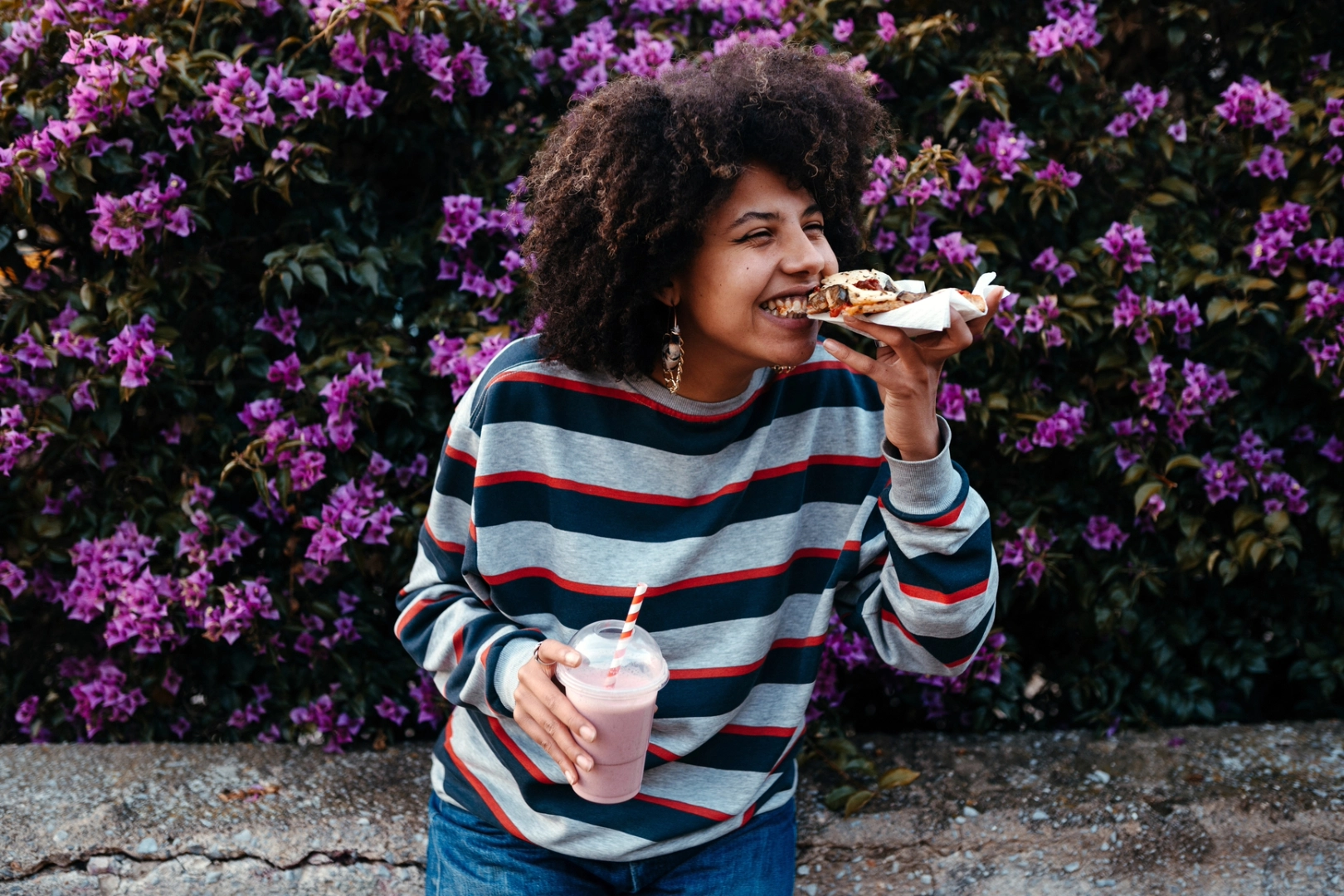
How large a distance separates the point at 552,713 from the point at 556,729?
22mm

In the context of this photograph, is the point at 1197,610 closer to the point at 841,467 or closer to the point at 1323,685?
the point at 1323,685

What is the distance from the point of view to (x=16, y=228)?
8.20 ft

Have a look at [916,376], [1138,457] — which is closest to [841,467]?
[916,376]

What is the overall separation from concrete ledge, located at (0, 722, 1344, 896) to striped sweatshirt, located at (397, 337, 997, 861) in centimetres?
57

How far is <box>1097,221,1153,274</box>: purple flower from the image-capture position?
8.17ft

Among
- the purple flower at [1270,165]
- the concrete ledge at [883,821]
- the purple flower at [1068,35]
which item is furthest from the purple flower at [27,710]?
the purple flower at [1270,165]

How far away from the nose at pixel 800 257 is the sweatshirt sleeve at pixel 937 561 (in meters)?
0.28

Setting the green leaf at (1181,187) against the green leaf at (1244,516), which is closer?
the green leaf at (1244,516)

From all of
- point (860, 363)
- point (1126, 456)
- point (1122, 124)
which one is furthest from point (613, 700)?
point (1122, 124)

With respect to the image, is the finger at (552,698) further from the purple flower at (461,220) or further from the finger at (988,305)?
the purple flower at (461,220)

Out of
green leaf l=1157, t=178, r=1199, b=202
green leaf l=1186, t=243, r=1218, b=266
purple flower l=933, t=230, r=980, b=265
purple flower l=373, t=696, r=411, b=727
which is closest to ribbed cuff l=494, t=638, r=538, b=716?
purple flower l=373, t=696, r=411, b=727

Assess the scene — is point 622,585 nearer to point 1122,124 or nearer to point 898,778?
point 898,778

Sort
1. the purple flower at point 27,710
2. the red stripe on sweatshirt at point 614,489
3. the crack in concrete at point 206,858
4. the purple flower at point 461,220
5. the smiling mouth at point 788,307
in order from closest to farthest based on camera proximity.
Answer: the smiling mouth at point 788,307 → the red stripe on sweatshirt at point 614,489 → the crack in concrete at point 206,858 → the purple flower at point 461,220 → the purple flower at point 27,710

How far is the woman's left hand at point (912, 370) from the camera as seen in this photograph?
1464 millimetres
